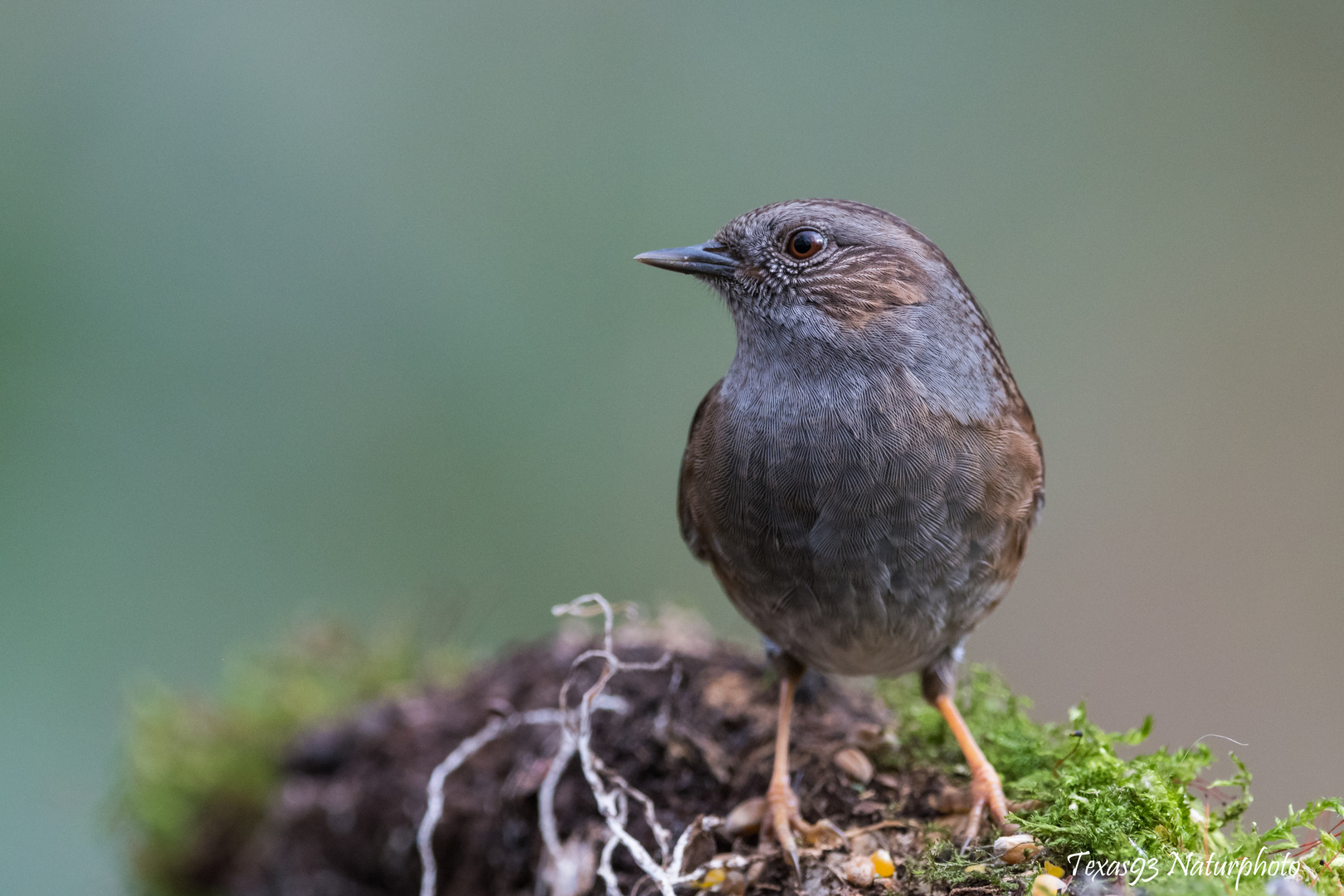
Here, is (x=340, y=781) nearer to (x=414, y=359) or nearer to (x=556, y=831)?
(x=556, y=831)

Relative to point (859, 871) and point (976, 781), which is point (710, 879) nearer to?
point (859, 871)

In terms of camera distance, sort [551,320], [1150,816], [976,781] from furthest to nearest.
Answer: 1. [551,320]
2. [976,781]
3. [1150,816]

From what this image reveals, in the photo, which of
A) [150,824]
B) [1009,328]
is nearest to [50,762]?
[150,824]

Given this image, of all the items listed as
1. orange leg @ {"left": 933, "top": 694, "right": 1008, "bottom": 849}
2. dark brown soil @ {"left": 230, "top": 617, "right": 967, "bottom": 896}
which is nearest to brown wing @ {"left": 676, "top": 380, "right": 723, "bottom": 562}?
dark brown soil @ {"left": 230, "top": 617, "right": 967, "bottom": 896}

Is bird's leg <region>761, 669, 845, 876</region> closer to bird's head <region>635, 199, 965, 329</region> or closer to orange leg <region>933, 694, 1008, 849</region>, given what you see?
orange leg <region>933, 694, 1008, 849</region>

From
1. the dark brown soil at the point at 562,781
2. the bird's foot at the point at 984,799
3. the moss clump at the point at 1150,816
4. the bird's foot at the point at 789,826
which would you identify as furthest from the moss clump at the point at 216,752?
the moss clump at the point at 1150,816

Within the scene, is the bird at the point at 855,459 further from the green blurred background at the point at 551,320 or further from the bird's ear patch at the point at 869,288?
the green blurred background at the point at 551,320

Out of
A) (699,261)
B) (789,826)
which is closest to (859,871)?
(789,826)
